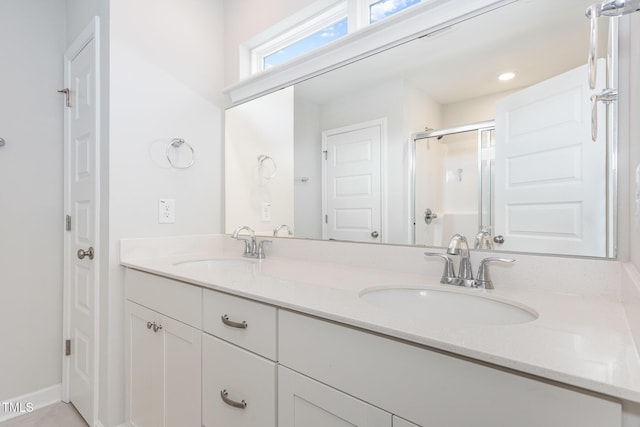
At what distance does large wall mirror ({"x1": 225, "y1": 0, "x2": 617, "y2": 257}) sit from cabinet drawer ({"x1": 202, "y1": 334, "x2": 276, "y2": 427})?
692 mm

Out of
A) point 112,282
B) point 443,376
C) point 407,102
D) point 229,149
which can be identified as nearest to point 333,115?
point 407,102

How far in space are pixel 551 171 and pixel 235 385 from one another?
1167 millimetres

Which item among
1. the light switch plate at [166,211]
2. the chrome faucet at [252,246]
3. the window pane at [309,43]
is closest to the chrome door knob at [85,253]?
Result: the light switch plate at [166,211]

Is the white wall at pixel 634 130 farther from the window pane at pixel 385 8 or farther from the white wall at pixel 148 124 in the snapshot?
the white wall at pixel 148 124

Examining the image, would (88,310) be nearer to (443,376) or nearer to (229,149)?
(229,149)

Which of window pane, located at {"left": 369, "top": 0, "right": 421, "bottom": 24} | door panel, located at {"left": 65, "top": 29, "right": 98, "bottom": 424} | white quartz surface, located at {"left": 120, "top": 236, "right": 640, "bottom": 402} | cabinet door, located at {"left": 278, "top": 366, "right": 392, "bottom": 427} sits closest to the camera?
white quartz surface, located at {"left": 120, "top": 236, "right": 640, "bottom": 402}

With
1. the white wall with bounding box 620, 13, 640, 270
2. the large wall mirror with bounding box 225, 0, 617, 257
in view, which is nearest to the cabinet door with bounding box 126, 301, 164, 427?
the large wall mirror with bounding box 225, 0, 617, 257

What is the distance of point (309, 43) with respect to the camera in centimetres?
167

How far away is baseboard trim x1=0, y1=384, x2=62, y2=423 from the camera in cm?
174

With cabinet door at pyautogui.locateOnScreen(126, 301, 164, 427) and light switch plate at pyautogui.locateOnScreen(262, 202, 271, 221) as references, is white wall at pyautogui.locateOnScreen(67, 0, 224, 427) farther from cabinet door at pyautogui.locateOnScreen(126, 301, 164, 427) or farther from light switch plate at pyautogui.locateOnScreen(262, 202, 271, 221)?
light switch plate at pyautogui.locateOnScreen(262, 202, 271, 221)

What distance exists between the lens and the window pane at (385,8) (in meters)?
1.30

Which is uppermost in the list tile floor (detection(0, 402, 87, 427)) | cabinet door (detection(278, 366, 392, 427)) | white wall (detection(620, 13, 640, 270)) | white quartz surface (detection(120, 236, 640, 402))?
white wall (detection(620, 13, 640, 270))

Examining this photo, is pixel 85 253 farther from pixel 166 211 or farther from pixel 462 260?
pixel 462 260

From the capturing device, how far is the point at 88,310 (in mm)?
1680
